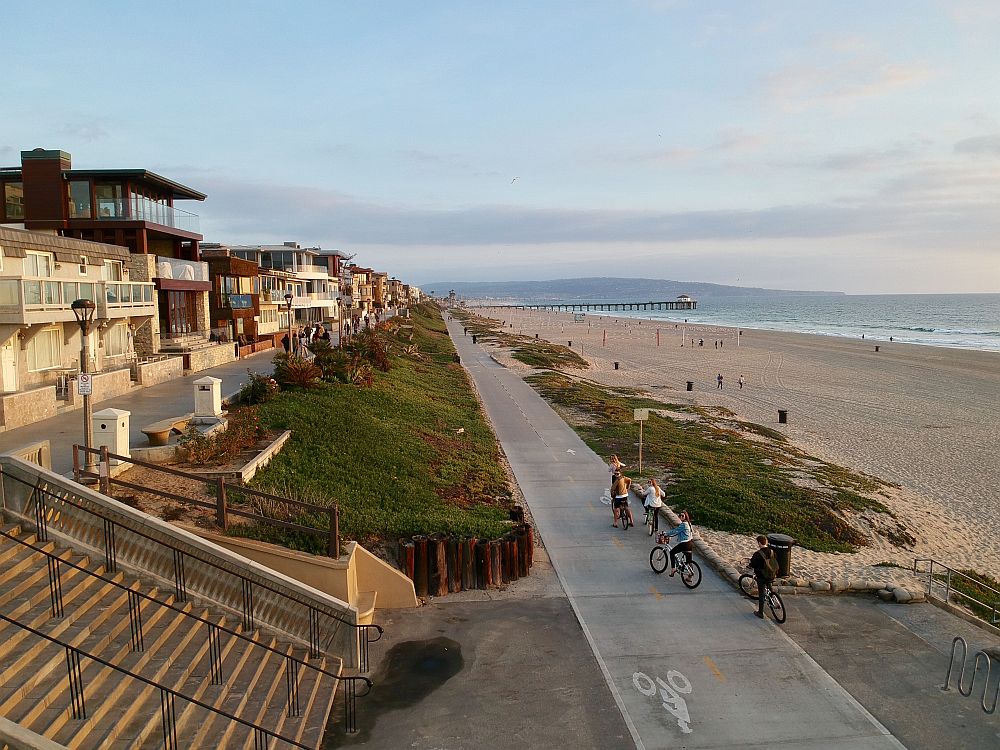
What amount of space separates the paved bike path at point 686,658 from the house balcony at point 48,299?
14.3 metres

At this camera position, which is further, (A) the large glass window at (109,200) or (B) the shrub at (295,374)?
(A) the large glass window at (109,200)

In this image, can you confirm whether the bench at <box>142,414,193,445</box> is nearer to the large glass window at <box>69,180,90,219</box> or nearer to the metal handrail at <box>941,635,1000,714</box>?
the metal handrail at <box>941,635,1000,714</box>

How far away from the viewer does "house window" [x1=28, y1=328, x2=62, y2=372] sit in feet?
67.7

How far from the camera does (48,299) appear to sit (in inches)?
777

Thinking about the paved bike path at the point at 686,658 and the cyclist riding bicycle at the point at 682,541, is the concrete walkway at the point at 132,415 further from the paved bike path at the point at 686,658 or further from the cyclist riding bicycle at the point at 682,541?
the cyclist riding bicycle at the point at 682,541

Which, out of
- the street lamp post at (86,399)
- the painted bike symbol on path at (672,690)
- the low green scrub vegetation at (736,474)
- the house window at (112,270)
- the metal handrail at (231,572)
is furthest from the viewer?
the house window at (112,270)

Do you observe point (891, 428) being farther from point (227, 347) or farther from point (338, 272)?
point (338, 272)

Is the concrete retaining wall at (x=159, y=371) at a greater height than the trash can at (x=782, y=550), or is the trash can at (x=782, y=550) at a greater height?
the concrete retaining wall at (x=159, y=371)

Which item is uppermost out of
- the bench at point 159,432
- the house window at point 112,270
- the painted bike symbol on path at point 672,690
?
the house window at point 112,270

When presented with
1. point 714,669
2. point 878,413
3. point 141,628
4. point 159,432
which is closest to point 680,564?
point 714,669

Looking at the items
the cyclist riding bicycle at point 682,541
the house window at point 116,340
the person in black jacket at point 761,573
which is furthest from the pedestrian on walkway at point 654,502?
the house window at point 116,340

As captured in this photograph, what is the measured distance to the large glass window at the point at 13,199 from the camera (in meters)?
32.2

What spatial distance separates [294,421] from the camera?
1761cm

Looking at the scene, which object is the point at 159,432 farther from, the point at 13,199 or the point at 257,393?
the point at 13,199
